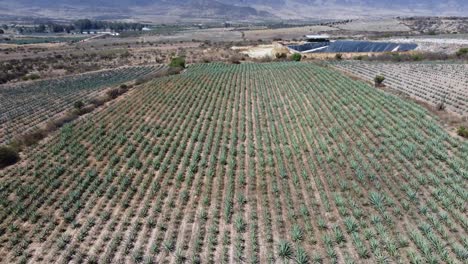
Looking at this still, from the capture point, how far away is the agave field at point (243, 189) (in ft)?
46.1

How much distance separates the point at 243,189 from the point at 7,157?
48.8 feet

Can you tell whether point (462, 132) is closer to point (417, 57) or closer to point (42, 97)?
point (42, 97)

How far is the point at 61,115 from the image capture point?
100 ft

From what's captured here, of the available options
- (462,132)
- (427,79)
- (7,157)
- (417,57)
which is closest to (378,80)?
(427,79)

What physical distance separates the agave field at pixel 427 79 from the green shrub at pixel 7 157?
33.0 meters

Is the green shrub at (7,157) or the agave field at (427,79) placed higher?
the agave field at (427,79)

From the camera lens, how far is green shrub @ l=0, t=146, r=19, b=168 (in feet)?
68.4

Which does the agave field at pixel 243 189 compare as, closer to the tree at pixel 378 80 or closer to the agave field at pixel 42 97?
the agave field at pixel 42 97

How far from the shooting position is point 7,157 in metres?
21.1

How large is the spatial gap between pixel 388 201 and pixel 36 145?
74.2 ft

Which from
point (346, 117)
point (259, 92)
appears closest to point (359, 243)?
point (346, 117)

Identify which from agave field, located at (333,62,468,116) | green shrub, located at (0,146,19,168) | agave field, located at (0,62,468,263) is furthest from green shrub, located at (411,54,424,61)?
green shrub, located at (0,146,19,168)

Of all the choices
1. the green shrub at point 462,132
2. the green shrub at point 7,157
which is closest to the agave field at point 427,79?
the green shrub at point 462,132

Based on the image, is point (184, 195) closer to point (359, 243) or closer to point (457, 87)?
point (359, 243)
